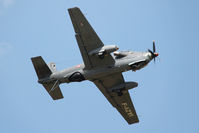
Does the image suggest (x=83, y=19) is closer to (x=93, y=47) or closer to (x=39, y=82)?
(x=93, y=47)

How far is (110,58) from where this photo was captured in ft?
146

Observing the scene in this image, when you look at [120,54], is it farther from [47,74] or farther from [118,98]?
[47,74]

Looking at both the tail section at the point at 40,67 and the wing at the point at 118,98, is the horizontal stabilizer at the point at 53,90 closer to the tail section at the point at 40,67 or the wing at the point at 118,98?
the tail section at the point at 40,67

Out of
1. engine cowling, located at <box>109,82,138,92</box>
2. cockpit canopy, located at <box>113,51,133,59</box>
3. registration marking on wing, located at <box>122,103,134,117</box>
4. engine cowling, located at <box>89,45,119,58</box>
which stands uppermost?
engine cowling, located at <box>89,45,119,58</box>

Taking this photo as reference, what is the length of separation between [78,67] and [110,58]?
422cm

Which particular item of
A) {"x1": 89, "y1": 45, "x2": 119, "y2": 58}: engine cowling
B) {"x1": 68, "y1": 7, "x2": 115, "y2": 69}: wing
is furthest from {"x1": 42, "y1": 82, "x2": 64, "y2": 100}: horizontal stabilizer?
{"x1": 89, "y1": 45, "x2": 119, "y2": 58}: engine cowling

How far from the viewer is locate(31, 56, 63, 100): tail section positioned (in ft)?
150

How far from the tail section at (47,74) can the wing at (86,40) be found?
4.94 m

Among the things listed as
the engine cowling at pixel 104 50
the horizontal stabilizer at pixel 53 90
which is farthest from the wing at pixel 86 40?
the horizontal stabilizer at pixel 53 90

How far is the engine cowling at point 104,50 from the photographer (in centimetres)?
4303

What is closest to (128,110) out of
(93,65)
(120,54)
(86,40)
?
(93,65)

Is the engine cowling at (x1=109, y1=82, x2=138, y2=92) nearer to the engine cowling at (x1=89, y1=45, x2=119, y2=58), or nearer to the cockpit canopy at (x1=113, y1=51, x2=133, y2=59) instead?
the cockpit canopy at (x1=113, y1=51, x2=133, y2=59)

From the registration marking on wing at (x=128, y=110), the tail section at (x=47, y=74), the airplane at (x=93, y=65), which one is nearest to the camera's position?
the airplane at (x=93, y=65)

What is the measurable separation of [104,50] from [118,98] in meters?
9.87
